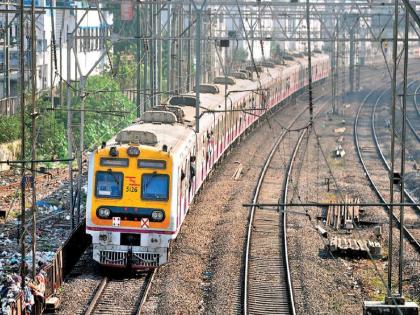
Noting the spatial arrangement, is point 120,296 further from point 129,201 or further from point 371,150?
point 371,150

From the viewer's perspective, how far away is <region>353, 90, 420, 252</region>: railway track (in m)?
25.7

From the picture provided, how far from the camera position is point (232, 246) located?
20547 millimetres

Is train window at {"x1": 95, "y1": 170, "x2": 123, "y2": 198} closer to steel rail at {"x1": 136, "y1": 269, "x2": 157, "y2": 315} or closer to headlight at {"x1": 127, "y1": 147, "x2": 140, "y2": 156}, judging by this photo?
headlight at {"x1": 127, "y1": 147, "x2": 140, "y2": 156}

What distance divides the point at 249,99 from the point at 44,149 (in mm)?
8255

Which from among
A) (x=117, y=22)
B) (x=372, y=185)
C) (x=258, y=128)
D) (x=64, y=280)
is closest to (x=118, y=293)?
(x=64, y=280)

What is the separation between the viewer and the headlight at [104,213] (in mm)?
17703

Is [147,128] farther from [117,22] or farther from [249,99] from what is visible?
[117,22]

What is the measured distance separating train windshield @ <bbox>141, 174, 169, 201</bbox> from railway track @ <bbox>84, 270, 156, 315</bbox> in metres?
1.53

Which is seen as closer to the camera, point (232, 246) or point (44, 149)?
point (232, 246)

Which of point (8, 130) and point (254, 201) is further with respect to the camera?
point (8, 130)

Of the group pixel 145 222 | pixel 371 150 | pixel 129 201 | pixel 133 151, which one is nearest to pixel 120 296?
pixel 145 222

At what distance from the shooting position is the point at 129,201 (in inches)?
698

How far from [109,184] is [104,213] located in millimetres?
534

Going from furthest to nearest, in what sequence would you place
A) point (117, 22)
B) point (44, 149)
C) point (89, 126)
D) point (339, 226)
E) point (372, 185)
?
1. point (117, 22)
2. point (89, 126)
3. point (44, 149)
4. point (372, 185)
5. point (339, 226)
